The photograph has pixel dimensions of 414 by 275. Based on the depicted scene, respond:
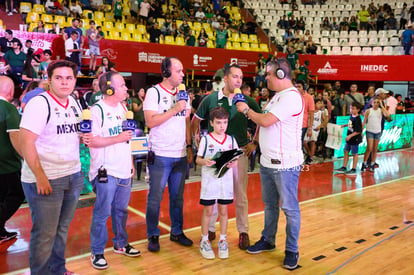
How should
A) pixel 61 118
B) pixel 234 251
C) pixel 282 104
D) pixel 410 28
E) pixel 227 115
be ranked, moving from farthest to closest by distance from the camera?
pixel 410 28 → pixel 234 251 → pixel 227 115 → pixel 282 104 → pixel 61 118

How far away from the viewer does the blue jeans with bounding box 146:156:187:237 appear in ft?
13.6

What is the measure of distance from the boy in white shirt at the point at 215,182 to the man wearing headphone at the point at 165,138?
278 millimetres

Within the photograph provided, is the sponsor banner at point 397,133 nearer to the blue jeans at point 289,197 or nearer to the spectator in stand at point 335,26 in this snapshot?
the blue jeans at point 289,197

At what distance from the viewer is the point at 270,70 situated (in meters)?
3.86

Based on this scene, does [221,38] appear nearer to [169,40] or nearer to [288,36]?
[169,40]

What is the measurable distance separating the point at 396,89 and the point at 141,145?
57.6ft

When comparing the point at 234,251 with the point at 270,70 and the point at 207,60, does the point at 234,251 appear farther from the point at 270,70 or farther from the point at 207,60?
the point at 207,60

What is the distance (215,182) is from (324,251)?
1.46m

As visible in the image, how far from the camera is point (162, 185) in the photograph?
165 inches

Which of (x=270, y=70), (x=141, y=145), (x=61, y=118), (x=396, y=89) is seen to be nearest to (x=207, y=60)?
(x=141, y=145)

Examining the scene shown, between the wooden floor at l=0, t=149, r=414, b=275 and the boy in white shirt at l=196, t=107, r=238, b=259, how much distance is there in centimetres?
18

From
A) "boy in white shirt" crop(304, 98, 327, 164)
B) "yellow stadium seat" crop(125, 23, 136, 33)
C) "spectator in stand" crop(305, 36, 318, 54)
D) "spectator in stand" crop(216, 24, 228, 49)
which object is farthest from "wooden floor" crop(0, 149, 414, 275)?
"spectator in stand" crop(305, 36, 318, 54)

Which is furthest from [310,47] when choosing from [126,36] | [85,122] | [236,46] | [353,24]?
[85,122]

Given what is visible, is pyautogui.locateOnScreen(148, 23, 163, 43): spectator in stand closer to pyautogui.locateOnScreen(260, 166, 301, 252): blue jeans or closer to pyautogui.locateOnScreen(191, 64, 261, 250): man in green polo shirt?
pyautogui.locateOnScreen(191, 64, 261, 250): man in green polo shirt
